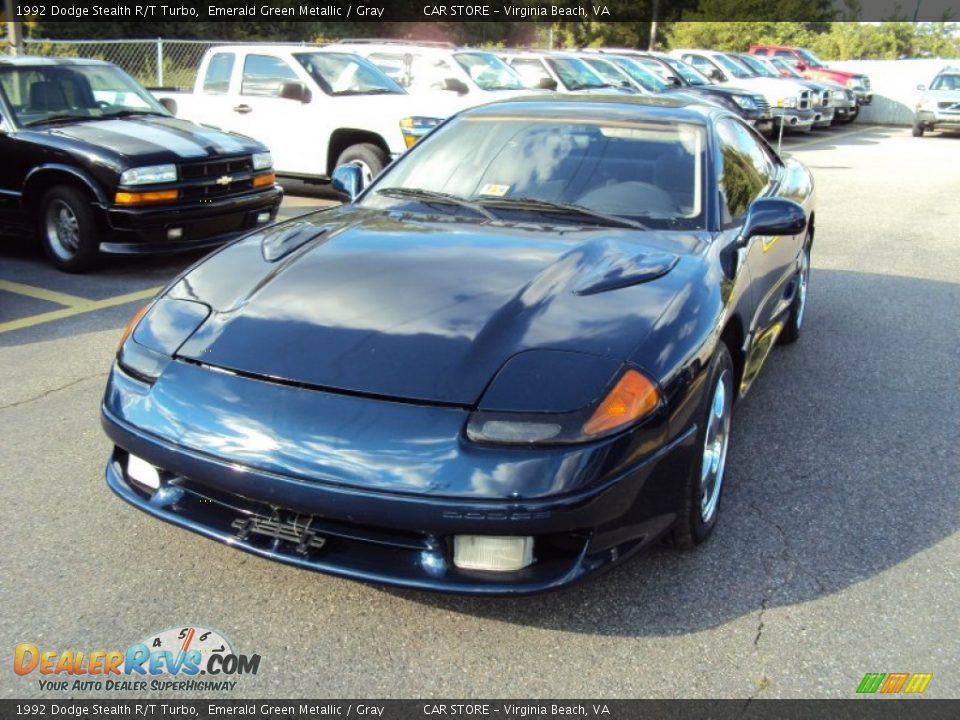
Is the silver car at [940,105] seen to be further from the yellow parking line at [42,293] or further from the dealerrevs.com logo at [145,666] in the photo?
the dealerrevs.com logo at [145,666]

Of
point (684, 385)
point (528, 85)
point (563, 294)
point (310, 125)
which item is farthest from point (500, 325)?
point (528, 85)

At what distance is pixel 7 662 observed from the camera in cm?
261

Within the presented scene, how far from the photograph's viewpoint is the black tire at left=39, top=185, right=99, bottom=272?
7.14 m

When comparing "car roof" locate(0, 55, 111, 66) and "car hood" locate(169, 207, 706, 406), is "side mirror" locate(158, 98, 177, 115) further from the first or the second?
"car hood" locate(169, 207, 706, 406)

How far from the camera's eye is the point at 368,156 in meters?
10.3

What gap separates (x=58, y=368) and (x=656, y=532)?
3628 mm

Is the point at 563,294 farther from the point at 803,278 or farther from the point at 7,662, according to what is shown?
the point at 803,278

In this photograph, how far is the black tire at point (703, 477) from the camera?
119 inches

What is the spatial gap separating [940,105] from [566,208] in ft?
69.4

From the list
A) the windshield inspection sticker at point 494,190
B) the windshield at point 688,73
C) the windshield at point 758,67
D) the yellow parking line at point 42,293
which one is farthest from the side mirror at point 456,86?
the windshield at point 758,67

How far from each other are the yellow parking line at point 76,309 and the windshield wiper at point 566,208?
11.4 feet

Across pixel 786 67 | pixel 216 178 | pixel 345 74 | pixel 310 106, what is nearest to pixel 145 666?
pixel 216 178

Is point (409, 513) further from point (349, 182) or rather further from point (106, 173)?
point (106, 173)

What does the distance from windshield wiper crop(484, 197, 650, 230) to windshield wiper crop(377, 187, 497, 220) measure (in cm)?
9
